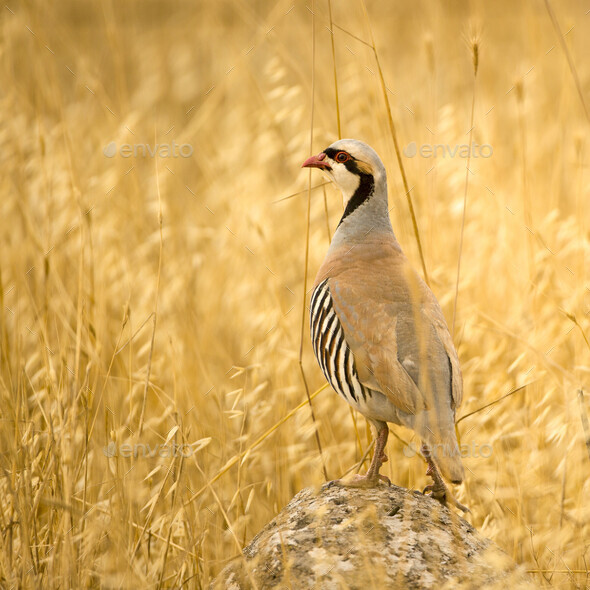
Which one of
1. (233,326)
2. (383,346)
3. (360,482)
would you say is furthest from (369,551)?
(233,326)

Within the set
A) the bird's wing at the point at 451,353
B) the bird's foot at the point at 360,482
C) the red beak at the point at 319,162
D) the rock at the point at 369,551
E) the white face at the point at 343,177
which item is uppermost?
the red beak at the point at 319,162

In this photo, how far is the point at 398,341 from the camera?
12.1ft

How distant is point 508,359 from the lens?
5340 mm

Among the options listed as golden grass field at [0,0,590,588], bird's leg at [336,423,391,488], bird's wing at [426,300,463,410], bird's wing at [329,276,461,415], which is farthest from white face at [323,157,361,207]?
bird's leg at [336,423,391,488]

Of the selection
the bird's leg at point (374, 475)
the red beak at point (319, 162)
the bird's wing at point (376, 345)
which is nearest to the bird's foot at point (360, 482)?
the bird's leg at point (374, 475)

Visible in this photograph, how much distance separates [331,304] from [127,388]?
5.41ft

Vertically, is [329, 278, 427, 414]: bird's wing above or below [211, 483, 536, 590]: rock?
above

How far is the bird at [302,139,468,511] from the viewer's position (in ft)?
11.4

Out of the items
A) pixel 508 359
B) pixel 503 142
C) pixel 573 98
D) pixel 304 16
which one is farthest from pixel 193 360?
pixel 304 16

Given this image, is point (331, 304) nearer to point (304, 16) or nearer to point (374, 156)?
point (374, 156)

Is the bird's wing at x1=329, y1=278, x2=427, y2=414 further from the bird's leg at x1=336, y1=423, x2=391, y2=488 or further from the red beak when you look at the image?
the red beak

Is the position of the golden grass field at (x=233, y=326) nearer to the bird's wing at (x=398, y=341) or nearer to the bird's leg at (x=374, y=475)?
the bird's leg at (x=374, y=475)

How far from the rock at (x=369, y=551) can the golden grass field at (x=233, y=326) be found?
23 centimetres

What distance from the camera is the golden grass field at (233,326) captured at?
3605mm
